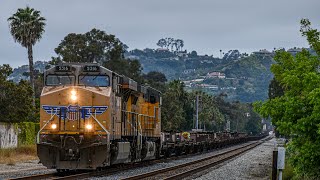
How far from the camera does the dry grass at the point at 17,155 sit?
103ft

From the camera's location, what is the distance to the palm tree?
206ft

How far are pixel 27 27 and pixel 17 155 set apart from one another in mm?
29746

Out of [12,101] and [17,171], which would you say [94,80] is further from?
[12,101]

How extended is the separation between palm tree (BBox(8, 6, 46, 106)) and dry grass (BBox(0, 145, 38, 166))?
25159 mm

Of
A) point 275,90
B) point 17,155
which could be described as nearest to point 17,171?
point 17,155

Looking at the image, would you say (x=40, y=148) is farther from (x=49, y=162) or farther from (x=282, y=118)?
(x=282, y=118)

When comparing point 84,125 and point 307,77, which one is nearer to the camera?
point 307,77

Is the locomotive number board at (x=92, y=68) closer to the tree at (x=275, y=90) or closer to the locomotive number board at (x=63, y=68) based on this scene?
the locomotive number board at (x=63, y=68)

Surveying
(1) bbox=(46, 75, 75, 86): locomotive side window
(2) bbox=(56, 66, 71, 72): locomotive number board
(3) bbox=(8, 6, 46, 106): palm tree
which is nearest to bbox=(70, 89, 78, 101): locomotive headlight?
(1) bbox=(46, 75, 75, 86): locomotive side window

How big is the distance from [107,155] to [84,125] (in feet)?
4.59

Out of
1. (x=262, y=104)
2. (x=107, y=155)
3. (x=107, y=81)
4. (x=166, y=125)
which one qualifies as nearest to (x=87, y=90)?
(x=107, y=81)

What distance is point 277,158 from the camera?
52.7ft

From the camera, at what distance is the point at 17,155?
3588cm

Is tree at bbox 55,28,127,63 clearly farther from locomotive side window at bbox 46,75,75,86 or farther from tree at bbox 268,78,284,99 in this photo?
locomotive side window at bbox 46,75,75,86
